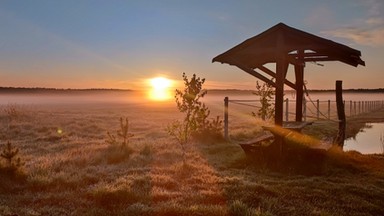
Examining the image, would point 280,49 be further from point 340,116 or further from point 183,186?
point 340,116

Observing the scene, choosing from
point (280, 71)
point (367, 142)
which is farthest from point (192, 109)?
point (367, 142)

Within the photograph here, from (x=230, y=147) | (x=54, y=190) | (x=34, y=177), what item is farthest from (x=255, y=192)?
(x=230, y=147)

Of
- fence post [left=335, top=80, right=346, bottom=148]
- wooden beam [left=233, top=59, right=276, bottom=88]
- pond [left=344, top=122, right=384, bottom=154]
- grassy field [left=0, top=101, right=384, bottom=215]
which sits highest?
wooden beam [left=233, top=59, right=276, bottom=88]

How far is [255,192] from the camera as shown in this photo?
24.9ft

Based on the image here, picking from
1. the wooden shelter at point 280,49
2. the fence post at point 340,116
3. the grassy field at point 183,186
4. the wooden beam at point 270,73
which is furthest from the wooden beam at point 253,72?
the fence post at point 340,116

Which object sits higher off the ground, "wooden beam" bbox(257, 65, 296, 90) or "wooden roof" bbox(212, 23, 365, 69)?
"wooden roof" bbox(212, 23, 365, 69)

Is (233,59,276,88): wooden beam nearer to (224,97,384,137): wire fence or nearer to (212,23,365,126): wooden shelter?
(212,23,365,126): wooden shelter

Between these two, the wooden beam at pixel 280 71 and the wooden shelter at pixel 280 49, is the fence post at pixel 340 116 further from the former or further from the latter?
the wooden beam at pixel 280 71

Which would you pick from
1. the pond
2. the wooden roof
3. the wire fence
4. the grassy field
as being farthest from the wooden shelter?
the pond

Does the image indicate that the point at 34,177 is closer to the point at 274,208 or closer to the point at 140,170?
the point at 140,170

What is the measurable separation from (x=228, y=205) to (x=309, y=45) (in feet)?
17.6

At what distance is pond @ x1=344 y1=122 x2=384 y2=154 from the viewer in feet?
59.1

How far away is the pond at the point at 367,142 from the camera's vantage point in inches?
709

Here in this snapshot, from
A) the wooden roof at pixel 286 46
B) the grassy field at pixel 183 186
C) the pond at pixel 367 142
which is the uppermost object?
the wooden roof at pixel 286 46
